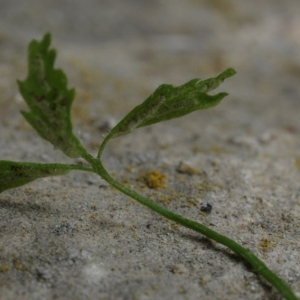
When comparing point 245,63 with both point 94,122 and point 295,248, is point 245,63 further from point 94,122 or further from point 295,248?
point 295,248

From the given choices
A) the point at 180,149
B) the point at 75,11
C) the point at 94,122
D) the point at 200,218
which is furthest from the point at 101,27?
the point at 200,218

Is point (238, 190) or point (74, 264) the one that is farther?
point (238, 190)

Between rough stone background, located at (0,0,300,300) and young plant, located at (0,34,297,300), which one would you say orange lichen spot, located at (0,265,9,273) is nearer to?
rough stone background, located at (0,0,300,300)

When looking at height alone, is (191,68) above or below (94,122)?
above

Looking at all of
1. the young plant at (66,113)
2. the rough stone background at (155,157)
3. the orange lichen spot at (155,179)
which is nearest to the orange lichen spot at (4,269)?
the rough stone background at (155,157)

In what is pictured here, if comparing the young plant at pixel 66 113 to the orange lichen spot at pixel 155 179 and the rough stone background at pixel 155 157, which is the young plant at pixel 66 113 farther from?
the orange lichen spot at pixel 155 179

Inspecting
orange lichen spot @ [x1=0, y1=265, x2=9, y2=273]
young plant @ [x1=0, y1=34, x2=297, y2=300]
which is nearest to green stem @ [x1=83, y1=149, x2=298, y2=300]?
young plant @ [x1=0, y1=34, x2=297, y2=300]

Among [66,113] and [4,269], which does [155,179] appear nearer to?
[66,113]
